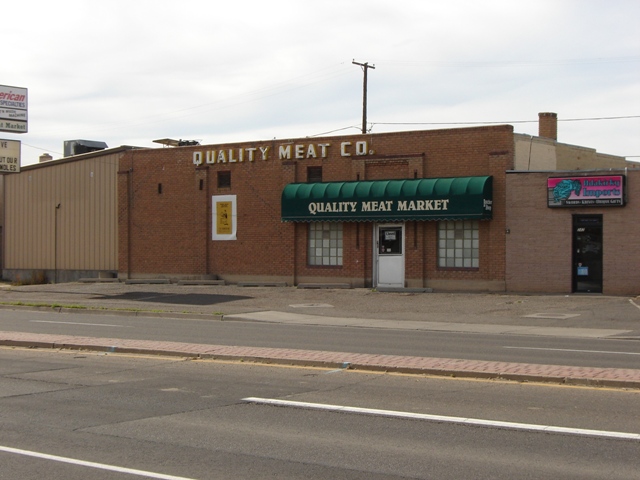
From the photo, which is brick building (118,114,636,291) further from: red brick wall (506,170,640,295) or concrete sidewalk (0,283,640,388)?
concrete sidewalk (0,283,640,388)

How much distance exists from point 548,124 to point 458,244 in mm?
7969

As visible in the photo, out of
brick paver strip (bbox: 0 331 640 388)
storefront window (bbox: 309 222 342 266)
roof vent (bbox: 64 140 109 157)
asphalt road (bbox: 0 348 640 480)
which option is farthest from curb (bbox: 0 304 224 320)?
roof vent (bbox: 64 140 109 157)

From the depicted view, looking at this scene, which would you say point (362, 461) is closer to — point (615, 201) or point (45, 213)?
point (615, 201)

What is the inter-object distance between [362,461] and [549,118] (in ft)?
95.7

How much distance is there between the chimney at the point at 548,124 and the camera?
34469mm

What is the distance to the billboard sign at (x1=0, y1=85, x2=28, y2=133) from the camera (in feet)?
120

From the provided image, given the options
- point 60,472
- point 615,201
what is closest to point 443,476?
point 60,472

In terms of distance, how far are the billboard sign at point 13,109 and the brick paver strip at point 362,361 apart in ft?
71.6

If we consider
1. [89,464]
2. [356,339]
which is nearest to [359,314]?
[356,339]

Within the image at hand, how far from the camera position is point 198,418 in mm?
9586

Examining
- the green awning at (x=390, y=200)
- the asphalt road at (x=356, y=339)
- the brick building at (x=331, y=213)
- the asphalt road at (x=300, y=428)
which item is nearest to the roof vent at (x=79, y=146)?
the brick building at (x=331, y=213)

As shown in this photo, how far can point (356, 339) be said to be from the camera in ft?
60.1

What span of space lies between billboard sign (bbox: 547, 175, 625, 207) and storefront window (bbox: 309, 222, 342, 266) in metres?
8.49

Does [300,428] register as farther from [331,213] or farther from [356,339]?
[331,213]
